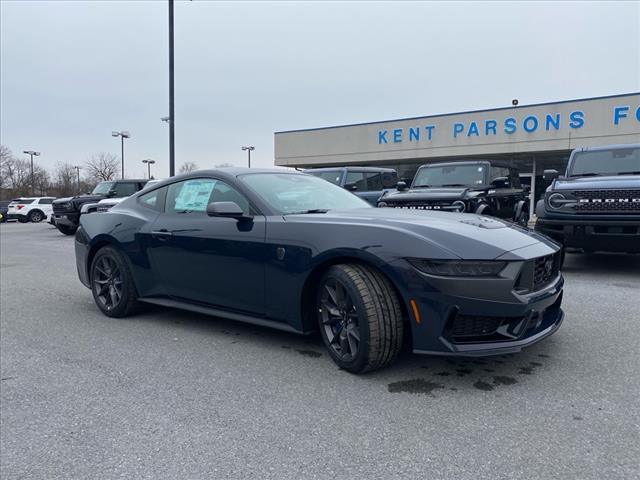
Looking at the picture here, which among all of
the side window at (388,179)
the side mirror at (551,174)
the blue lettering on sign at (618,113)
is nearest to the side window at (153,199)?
the side mirror at (551,174)

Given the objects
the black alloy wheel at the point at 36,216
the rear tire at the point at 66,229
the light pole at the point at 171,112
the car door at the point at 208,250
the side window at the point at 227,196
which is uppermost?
the light pole at the point at 171,112

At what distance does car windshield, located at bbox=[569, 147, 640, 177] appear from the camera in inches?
303

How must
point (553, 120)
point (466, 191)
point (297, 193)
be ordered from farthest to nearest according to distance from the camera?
point (553, 120) < point (466, 191) < point (297, 193)

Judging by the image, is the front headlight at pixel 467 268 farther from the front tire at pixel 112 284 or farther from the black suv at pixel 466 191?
the black suv at pixel 466 191

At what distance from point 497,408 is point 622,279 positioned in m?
4.89

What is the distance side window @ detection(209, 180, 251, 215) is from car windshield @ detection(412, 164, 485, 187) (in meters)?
6.55

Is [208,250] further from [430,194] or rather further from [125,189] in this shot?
[125,189]

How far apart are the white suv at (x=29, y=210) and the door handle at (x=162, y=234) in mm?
31944

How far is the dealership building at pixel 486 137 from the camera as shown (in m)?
22.5

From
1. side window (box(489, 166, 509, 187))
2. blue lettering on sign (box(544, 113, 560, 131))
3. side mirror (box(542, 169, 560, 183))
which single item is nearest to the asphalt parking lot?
side mirror (box(542, 169, 560, 183))

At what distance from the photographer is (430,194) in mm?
9180

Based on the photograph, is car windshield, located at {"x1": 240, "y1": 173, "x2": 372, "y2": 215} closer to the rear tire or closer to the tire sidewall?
the tire sidewall

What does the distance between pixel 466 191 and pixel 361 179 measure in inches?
183

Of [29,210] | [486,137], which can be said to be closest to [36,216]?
[29,210]
